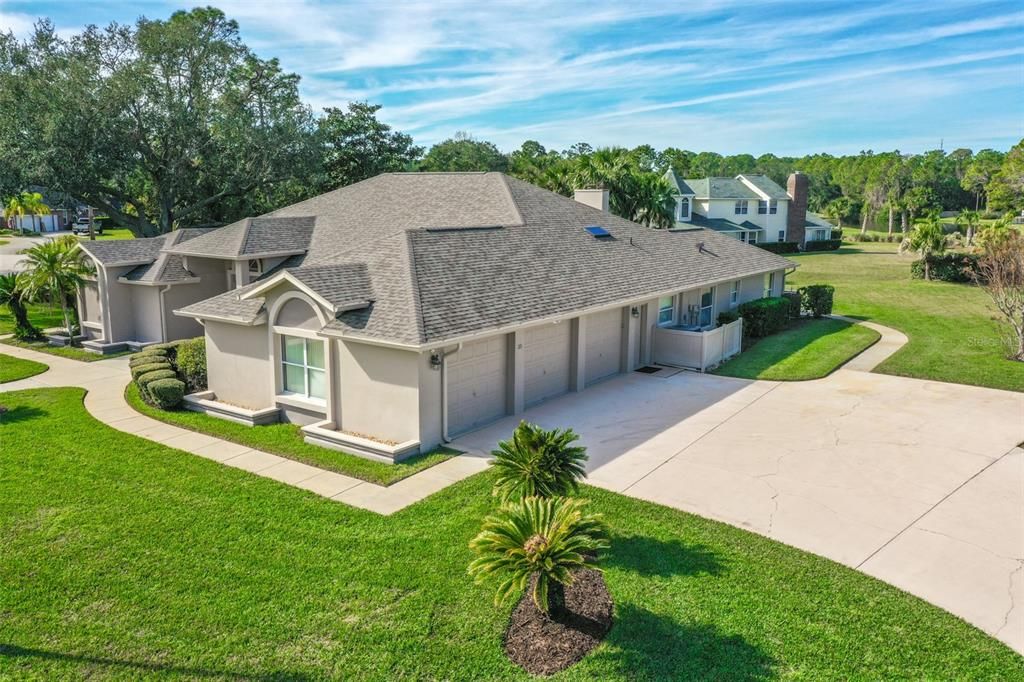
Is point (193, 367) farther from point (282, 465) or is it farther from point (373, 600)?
point (373, 600)

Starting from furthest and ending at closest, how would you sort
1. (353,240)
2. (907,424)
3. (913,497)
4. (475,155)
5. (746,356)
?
(475,155) < (746,356) < (353,240) < (907,424) < (913,497)

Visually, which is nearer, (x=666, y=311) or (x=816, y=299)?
(x=666, y=311)

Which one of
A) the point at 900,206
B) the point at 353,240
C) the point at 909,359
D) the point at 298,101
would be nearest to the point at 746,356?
the point at 909,359

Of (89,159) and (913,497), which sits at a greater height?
(89,159)

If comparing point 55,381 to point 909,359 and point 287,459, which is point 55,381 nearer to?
point 287,459

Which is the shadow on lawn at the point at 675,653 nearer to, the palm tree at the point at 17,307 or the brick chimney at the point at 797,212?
the palm tree at the point at 17,307

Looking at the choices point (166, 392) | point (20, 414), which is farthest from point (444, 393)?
point (20, 414)
